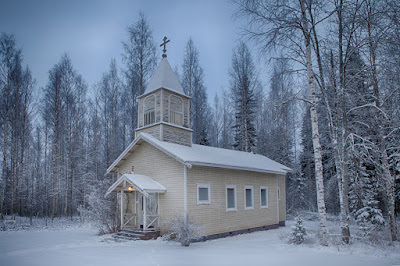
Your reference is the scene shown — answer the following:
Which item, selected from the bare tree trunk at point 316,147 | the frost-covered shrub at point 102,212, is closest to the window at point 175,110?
the frost-covered shrub at point 102,212

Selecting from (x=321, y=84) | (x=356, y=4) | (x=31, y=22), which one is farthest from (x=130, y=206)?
(x=356, y=4)

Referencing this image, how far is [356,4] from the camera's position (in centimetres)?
930

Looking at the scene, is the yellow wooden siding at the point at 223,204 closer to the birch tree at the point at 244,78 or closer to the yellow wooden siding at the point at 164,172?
the yellow wooden siding at the point at 164,172

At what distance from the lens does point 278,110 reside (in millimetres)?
10211

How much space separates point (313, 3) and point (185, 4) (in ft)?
34.3

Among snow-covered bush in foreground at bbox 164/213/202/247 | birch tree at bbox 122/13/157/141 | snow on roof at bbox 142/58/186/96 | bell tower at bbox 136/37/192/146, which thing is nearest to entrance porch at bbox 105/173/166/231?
snow-covered bush in foreground at bbox 164/213/202/247

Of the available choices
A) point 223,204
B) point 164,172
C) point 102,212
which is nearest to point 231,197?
point 223,204

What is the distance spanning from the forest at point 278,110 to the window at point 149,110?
4.01m

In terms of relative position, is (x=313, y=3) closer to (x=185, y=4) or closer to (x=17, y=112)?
(x=185, y=4)

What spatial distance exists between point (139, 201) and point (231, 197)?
469 cm

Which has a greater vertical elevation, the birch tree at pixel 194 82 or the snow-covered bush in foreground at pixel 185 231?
the birch tree at pixel 194 82

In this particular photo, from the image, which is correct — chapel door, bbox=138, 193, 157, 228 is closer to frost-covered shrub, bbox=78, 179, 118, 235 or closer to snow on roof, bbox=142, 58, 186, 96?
frost-covered shrub, bbox=78, 179, 118, 235

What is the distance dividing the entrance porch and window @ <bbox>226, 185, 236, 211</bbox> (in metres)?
3.36

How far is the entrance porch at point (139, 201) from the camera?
11664 mm
